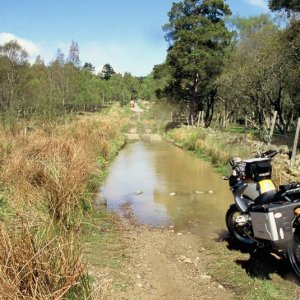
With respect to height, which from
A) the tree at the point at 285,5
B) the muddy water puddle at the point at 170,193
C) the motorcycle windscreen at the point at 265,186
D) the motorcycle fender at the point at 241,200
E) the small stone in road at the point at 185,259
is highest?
the tree at the point at 285,5

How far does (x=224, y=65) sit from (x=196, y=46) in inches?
106

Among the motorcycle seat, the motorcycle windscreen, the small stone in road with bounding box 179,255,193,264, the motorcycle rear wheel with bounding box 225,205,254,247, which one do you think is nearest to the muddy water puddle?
the motorcycle rear wheel with bounding box 225,205,254,247

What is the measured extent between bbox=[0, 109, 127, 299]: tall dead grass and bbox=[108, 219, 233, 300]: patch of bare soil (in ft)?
3.18

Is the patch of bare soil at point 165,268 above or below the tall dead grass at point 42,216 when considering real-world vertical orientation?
below

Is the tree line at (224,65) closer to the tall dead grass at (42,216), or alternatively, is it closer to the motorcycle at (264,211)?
the tall dead grass at (42,216)

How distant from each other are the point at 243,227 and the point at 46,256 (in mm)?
3300

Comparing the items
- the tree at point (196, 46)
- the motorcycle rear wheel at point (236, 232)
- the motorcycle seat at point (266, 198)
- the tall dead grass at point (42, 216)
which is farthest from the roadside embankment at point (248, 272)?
the tree at point (196, 46)

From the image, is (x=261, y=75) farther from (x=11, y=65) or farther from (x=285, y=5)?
(x=11, y=65)

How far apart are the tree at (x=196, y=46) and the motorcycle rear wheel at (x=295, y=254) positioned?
82.3 ft

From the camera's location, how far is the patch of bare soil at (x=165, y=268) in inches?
184

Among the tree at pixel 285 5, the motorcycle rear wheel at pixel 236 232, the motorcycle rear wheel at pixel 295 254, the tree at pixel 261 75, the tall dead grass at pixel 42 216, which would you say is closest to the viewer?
the tall dead grass at pixel 42 216

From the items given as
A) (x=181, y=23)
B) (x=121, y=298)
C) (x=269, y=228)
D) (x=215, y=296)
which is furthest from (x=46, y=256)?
(x=181, y=23)

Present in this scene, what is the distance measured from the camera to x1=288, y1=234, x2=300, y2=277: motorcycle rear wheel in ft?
15.6

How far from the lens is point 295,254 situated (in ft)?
15.6
